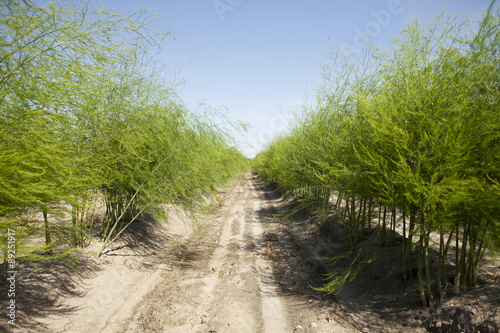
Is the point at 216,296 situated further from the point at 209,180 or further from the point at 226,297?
the point at 209,180

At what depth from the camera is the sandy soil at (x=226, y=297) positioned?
374 cm

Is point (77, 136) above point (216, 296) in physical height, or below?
above

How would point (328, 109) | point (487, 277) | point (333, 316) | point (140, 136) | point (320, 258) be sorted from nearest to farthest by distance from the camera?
point (487, 277)
point (333, 316)
point (140, 136)
point (320, 258)
point (328, 109)

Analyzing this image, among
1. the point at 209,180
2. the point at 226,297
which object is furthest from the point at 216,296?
the point at 209,180

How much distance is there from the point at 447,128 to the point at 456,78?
0.82m

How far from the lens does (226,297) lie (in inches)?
192

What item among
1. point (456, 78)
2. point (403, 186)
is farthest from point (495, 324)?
point (456, 78)

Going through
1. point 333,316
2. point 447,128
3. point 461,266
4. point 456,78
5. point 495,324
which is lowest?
point 333,316

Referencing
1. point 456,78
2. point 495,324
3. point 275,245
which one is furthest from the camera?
point 275,245

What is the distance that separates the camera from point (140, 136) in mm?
5762

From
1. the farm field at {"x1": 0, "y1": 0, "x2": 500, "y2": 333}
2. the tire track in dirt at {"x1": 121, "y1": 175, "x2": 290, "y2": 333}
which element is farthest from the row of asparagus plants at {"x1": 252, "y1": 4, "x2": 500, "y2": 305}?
the tire track in dirt at {"x1": 121, "y1": 175, "x2": 290, "y2": 333}

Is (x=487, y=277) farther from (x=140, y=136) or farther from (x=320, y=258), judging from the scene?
(x=140, y=136)

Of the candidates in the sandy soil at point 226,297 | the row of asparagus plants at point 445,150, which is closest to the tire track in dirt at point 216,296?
the sandy soil at point 226,297

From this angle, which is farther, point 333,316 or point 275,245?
point 275,245
